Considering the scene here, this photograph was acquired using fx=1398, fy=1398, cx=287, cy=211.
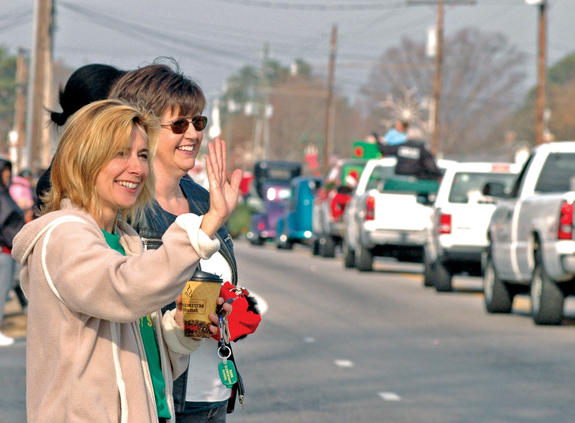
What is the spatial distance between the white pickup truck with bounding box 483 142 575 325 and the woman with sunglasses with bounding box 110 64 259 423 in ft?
31.7

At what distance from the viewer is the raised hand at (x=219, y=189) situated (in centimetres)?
340

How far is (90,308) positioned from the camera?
11.1ft

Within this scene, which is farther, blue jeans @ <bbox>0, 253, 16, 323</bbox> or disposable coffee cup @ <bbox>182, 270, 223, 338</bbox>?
blue jeans @ <bbox>0, 253, 16, 323</bbox>

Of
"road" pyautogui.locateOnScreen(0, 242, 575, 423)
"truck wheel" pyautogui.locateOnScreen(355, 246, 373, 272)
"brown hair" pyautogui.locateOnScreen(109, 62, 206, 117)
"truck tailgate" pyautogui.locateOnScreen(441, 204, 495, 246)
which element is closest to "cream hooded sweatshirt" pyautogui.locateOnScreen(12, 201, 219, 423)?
"brown hair" pyautogui.locateOnScreen(109, 62, 206, 117)

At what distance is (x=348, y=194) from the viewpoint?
2677 centimetres

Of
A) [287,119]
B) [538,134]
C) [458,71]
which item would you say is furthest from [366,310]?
[287,119]

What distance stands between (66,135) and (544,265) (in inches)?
440

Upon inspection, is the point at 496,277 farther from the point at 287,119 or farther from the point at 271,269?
the point at 287,119

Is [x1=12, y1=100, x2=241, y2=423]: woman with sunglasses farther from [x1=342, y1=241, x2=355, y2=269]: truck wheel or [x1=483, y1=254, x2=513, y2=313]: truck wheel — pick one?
[x1=342, y1=241, x2=355, y2=269]: truck wheel

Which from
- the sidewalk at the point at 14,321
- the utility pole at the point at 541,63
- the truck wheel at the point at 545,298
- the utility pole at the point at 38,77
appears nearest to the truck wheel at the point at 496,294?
the truck wheel at the point at 545,298

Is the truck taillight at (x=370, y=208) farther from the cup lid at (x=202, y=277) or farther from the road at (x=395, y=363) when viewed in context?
the cup lid at (x=202, y=277)

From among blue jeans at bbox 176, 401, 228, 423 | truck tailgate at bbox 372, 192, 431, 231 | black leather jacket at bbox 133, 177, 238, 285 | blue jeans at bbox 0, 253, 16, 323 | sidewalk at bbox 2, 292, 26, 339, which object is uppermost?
black leather jacket at bbox 133, 177, 238, 285

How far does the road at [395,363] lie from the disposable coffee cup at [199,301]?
4.92 meters

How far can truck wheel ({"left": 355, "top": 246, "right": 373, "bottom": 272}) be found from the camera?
24.1 m
